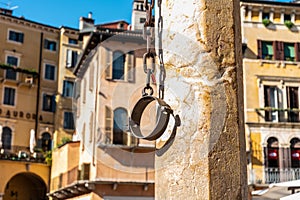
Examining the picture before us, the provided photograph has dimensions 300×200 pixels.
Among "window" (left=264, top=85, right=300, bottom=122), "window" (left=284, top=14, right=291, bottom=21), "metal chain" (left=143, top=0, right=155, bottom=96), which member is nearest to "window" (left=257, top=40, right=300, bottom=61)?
"window" (left=284, top=14, right=291, bottom=21)

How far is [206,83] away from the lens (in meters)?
2.35

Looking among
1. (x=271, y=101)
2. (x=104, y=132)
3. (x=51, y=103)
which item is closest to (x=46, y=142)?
(x=51, y=103)

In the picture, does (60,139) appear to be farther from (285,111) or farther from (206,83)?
(206,83)

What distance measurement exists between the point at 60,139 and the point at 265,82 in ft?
45.3

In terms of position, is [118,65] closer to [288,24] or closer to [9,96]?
[288,24]

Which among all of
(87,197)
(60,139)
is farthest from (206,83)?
(60,139)

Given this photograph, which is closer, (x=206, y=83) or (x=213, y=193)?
(x=213, y=193)

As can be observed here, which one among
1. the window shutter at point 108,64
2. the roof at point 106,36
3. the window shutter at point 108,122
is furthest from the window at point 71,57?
the window shutter at point 108,122

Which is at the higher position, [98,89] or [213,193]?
[98,89]

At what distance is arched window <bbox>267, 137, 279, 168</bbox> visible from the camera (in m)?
22.7

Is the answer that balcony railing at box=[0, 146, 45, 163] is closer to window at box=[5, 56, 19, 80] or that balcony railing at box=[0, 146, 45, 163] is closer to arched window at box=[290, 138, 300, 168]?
window at box=[5, 56, 19, 80]

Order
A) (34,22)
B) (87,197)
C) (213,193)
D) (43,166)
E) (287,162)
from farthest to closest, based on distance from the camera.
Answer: (34,22), (43,166), (287,162), (87,197), (213,193)

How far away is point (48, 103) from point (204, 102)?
1231 inches

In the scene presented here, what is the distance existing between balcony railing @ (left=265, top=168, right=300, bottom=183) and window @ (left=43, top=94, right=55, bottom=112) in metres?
16.0
